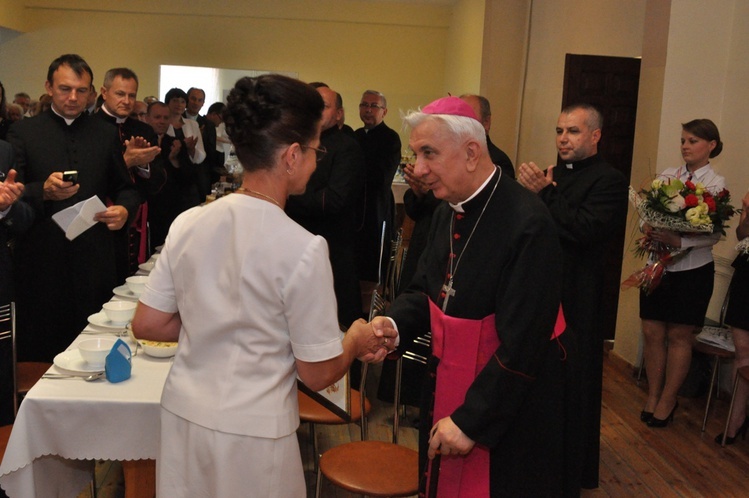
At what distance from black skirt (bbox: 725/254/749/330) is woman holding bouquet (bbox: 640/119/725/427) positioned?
141mm

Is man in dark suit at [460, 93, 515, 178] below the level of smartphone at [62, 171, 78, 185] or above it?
above

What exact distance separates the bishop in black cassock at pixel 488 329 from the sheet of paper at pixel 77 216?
200cm

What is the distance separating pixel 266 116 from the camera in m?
1.79

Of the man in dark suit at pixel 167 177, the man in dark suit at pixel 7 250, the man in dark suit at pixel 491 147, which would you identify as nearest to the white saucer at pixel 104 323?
the man in dark suit at pixel 7 250

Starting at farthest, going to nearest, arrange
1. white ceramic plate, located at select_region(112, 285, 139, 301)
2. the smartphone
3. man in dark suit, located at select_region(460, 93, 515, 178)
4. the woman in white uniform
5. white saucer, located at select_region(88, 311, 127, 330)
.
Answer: man in dark suit, located at select_region(460, 93, 515, 178) → the smartphone → white ceramic plate, located at select_region(112, 285, 139, 301) → white saucer, located at select_region(88, 311, 127, 330) → the woman in white uniform

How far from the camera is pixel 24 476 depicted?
8.28 feet

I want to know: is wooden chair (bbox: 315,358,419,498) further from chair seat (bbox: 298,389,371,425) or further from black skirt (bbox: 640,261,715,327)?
black skirt (bbox: 640,261,715,327)

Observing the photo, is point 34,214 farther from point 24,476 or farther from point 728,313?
point 728,313

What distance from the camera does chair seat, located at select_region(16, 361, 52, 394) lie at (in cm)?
350

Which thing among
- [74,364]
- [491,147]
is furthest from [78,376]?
[491,147]

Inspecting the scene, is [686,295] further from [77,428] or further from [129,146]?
[77,428]

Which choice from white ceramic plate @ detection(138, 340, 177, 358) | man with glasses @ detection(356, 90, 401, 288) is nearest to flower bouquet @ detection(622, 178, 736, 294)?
man with glasses @ detection(356, 90, 401, 288)

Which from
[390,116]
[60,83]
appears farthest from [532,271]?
[390,116]

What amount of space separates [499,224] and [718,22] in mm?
4280
